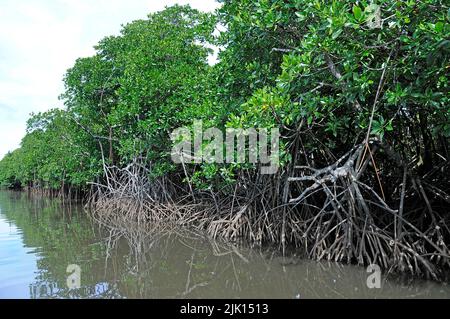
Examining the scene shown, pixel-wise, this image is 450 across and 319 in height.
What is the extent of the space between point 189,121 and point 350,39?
3.73 metres

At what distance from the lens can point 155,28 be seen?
8.80 metres

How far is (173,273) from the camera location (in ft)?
14.3

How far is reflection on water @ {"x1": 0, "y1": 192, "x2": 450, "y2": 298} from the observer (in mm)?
3555

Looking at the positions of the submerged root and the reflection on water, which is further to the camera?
the submerged root

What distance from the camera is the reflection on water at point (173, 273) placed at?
3555 mm

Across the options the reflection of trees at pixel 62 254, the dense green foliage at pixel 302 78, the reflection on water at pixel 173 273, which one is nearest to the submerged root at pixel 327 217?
the reflection on water at pixel 173 273

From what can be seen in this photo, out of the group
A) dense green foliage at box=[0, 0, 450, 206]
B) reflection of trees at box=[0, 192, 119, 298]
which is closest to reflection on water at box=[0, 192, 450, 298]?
reflection of trees at box=[0, 192, 119, 298]

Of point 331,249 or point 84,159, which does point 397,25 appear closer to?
point 331,249

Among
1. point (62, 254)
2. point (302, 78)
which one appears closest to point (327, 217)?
point (302, 78)

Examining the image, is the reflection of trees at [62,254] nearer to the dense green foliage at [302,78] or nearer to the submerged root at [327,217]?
the submerged root at [327,217]

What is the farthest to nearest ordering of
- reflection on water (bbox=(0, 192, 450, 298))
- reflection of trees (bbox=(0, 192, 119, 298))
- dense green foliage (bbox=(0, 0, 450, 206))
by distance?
reflection of trees (bbox=(0, 192, 119, 298)), reflection on water (bbox=(0, 192, 450, 298)), dense green foliage (bbox=(0, 0, 450, 206))

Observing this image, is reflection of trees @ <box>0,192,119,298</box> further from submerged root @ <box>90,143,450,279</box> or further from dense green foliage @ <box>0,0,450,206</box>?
dense green foliage @ <box>0,0,450,206</box>

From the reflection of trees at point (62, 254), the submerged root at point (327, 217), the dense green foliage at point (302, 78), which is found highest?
the dense green foliage at point (302, 78)
